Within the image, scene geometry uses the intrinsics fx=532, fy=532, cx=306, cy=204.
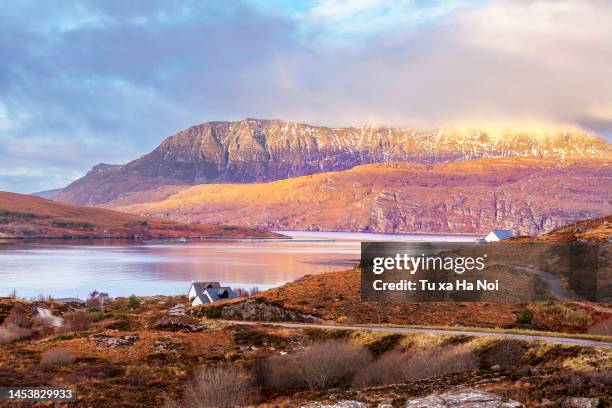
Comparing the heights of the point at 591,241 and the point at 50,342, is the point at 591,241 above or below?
above

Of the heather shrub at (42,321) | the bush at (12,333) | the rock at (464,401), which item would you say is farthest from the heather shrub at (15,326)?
the rock at (464,401)

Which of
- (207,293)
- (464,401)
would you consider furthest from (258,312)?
(464,401)

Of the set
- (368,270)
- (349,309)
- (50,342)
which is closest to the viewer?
(50,342)

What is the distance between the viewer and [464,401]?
18.2 m

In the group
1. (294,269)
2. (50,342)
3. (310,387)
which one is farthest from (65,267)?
(310,387)

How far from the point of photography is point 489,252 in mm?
74500

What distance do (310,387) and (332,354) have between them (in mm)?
2246

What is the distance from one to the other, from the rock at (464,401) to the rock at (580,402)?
1.40 metres

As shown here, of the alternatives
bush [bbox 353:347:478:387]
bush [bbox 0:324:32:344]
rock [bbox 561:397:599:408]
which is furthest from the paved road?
bush [bbox 0:324:32:344]

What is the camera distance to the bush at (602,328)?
40875 millimetres

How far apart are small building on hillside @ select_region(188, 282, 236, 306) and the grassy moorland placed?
25489mm

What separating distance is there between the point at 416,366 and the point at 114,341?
86.9 feet

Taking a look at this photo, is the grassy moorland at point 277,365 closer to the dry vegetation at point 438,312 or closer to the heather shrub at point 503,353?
the heather shrub at point 503,353

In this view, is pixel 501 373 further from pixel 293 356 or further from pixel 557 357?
pixel 293 356
